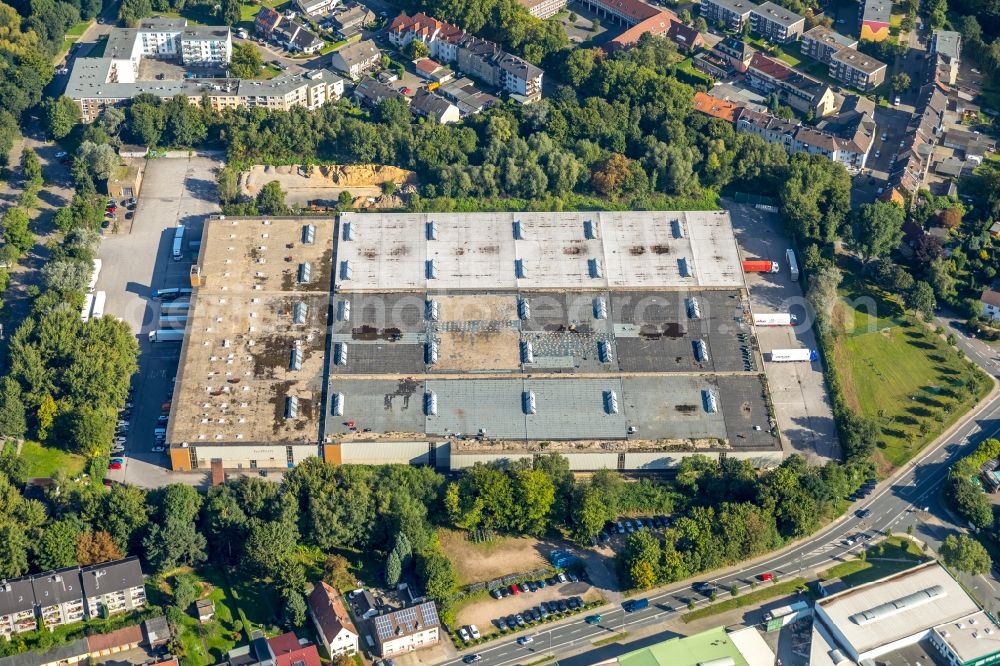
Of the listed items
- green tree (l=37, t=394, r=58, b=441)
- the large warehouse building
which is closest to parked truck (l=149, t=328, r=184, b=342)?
the large warehouse building

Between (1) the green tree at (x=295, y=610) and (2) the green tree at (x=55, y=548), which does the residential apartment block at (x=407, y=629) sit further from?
(2) the green tree at (x=55, y=548)

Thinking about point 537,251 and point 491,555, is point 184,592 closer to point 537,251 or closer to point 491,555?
point 491,555

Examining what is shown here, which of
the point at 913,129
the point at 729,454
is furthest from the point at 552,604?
the point at 913,129

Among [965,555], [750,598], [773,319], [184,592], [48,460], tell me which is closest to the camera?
[184,592]

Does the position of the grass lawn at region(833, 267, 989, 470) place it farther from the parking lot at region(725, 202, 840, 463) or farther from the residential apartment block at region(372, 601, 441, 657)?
the residential apartment block at region(372, 601, 441, 657)

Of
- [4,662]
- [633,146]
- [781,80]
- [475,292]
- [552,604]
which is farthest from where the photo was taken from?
[781,80]

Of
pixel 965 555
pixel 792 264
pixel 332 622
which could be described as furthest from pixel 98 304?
pixel 965 555

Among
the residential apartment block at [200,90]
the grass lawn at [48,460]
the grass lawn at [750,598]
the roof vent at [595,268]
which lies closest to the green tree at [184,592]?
the grass lawn at [48,460]

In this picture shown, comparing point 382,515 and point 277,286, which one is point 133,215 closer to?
point 277,286
